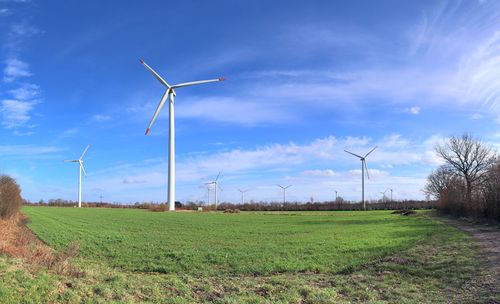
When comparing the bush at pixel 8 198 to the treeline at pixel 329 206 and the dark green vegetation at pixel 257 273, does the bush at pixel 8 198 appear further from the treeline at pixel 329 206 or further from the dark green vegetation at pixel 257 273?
the treeline at pixel 329 206

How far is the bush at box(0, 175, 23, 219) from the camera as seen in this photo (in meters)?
45.1

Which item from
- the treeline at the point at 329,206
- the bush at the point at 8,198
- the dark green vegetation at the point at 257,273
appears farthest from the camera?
the treeline at the point at 329,206

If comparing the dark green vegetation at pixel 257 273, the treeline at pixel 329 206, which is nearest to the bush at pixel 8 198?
the dark green vegetation at pixel 257 273

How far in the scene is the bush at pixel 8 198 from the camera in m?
45.1

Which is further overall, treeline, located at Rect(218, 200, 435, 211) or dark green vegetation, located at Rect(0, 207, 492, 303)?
treeline, located at Rect(218, 200, 435, 211)

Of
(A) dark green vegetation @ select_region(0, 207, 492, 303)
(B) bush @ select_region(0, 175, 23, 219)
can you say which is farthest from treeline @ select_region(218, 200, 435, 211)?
(A) dark green vegetation @ select_region(0, 207, 492, 303)

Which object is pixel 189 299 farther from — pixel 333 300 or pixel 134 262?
pixel 134 262

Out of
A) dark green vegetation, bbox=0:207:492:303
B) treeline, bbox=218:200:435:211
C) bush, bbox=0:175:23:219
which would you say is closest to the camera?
dark green vegetation, bbox=0:207:492:303

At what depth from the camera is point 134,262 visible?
932 inches

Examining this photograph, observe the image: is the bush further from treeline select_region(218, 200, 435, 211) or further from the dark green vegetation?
treeline select_region(218, 200, 435, 211)

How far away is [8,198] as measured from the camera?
4600cm

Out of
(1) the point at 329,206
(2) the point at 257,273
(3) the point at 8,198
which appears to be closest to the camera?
(2) the point at 257,273

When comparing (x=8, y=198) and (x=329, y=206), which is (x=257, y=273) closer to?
(x=8, y=198)

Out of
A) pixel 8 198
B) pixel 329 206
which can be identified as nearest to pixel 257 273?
pixel 8 198
